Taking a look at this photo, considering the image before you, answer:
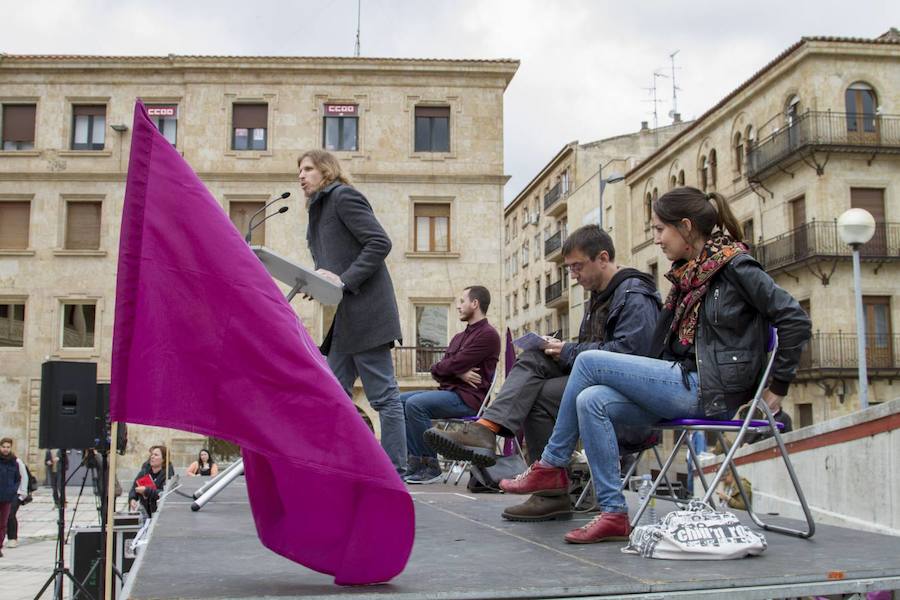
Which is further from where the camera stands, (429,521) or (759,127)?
(759,127)

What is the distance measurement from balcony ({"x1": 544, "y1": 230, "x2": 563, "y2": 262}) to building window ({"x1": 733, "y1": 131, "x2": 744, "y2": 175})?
18.7 m

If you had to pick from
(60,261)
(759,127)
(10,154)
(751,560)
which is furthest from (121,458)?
(751,560)

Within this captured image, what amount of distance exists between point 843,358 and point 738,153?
30.1 feet

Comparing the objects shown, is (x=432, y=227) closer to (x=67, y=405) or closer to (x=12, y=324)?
(x=12, y=324)

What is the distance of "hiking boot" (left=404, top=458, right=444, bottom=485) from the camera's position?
7.84m

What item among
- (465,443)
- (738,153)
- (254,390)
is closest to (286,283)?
(465,443)

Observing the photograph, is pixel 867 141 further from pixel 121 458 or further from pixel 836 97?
pixel 121 458

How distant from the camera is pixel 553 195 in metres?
55.4

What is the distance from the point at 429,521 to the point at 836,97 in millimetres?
29475

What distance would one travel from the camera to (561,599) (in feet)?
9.28

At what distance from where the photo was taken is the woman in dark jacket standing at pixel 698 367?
385 cm

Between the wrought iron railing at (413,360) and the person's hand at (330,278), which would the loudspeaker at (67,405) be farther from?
the wrought iron railing at (413,360)

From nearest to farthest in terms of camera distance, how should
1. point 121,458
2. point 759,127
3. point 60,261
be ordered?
point 121,458 → point 60,261 → point 759,127

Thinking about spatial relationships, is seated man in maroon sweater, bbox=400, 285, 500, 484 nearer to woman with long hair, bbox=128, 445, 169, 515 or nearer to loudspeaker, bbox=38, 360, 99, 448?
loudspeaker, bbox=38, 360, 99, 448
